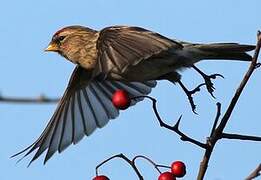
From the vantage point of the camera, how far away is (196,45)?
19.0 feet

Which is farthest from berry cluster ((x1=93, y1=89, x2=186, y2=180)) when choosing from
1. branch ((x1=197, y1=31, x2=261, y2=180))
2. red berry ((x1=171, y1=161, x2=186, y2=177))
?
branch ((x1=197, y1=31, x2=261, y2=180))

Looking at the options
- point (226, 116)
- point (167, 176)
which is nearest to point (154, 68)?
point (167, 176)

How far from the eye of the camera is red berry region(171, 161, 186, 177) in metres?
4.11

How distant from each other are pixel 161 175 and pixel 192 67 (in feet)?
5.77

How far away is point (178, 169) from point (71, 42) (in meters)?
2.94

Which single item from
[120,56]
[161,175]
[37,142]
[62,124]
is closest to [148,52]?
[120,56]

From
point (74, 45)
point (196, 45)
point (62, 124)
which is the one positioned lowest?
point (62, 124)

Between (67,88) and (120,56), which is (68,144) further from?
(120,56)

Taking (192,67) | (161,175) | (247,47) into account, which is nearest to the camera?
(161,175)

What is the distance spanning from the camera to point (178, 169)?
412cm

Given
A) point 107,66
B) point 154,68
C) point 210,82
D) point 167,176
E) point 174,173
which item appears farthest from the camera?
point 154,68

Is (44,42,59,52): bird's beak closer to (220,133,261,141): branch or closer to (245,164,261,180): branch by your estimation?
(220,133,261,141): branch

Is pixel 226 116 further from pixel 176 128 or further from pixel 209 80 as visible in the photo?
pixel 209 80

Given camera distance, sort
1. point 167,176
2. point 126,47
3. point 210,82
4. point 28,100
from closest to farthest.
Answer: point 28,100 < point 167,176 < point 126,47 < point 210,82
